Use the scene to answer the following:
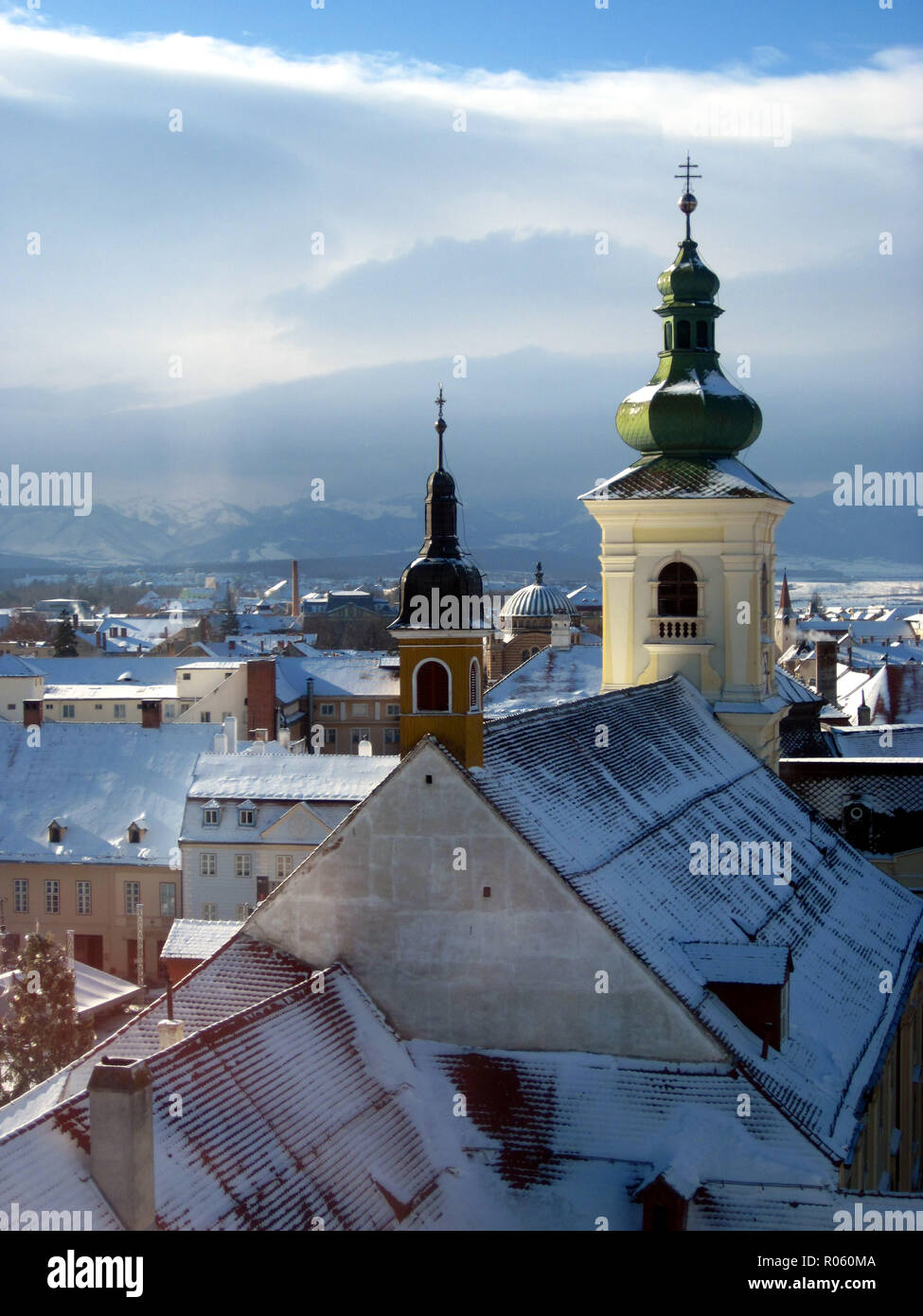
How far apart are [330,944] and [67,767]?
36.8 meters

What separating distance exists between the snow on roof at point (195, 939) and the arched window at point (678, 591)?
538 inches

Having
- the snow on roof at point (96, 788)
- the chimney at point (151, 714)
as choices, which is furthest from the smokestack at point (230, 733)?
the chimney at point (151, 714)

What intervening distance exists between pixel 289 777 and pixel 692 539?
20.6m

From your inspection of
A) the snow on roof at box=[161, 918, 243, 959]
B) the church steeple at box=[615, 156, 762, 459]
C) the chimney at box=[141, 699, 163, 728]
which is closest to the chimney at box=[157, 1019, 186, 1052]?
the snow on roof at box=[161, 918, 243, 959]

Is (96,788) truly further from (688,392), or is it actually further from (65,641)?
(65,641)

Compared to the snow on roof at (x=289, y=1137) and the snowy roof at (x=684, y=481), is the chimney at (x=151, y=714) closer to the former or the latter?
the snowy roof at (x=684, y=481)

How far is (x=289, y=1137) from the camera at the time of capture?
18.4m

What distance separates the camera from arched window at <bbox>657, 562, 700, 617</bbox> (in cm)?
3819

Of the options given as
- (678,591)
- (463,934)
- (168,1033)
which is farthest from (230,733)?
(463,934)

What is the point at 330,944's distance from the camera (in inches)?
912

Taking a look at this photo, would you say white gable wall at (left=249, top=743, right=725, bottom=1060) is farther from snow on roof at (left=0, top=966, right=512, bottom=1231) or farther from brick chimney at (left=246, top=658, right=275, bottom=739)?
brick chimney at (left=246, top=658, right=275, bottom=739)

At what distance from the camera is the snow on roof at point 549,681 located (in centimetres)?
6712
